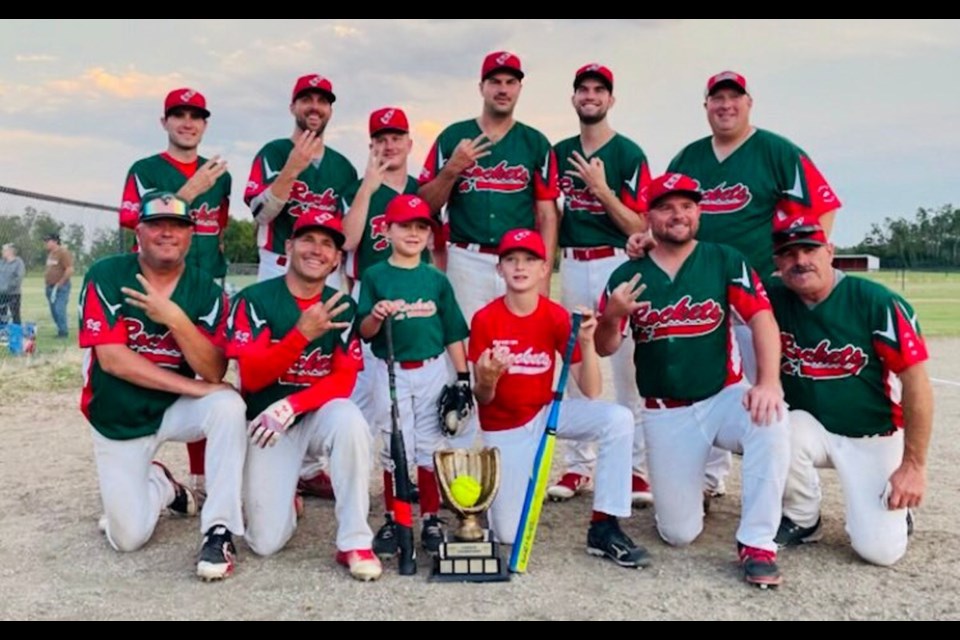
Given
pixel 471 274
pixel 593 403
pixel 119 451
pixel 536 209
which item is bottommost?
pixel 119 451

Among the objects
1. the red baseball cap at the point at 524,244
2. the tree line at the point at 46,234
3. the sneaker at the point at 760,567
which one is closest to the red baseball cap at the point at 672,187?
the red baseball cap at the point at 524,244

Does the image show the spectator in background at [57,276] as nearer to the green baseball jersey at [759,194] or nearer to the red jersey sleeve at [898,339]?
the green baseball jersey at [759,194]

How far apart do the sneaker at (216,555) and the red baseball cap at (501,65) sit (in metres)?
3.08

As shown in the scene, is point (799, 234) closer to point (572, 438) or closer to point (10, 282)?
point (572, 438)

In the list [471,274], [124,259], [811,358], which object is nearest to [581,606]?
[811,358]

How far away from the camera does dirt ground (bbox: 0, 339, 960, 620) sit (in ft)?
11.4

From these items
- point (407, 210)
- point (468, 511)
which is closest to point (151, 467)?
point (468, 511)

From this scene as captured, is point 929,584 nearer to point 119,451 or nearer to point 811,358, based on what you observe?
point 811,358

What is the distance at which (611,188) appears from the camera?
535 cm

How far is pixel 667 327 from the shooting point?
14.4 ft

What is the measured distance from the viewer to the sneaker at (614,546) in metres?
3.99

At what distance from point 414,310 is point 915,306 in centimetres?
2767

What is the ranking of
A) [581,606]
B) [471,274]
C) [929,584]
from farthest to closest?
1. [471,274]
2. [929,584]
3. [581,606]

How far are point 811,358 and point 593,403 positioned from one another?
1.13 meters
